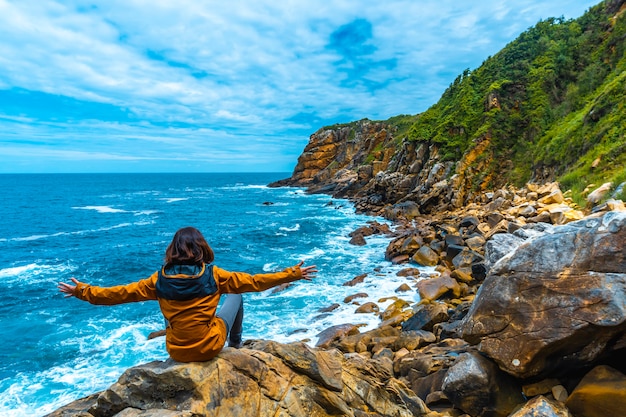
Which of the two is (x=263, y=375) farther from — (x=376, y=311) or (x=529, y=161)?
(x=529, y=161)

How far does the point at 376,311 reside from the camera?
680 inches

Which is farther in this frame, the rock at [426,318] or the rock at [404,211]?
the rock at [404,211]

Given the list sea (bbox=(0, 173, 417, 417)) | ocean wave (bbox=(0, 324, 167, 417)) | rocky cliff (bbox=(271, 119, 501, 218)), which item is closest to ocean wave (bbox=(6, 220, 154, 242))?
sea (bbox=(0, 173, 417, 417))

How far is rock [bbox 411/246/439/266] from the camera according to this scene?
23908 millimetres

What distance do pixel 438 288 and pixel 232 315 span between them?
44.8 feet

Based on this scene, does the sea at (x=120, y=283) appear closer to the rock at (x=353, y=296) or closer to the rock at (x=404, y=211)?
the rock at (x=353, y=296)

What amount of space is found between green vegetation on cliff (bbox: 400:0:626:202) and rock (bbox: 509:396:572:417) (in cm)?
1791

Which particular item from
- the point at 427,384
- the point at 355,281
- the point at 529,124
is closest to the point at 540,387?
the point at 427,384

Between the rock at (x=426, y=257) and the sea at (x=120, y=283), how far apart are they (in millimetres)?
1520

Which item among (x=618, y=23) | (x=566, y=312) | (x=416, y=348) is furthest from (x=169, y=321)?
(x=618, y=23)

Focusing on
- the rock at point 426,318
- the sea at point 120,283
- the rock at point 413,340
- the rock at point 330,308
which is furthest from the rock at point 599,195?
the rock at point 330,308

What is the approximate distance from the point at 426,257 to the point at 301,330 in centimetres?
1128

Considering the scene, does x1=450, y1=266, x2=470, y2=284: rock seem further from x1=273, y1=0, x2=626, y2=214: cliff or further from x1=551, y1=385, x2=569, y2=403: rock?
x1=551, y1=385, x2=569, y2=403: rock

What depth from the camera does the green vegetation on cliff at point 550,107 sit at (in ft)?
77.2
